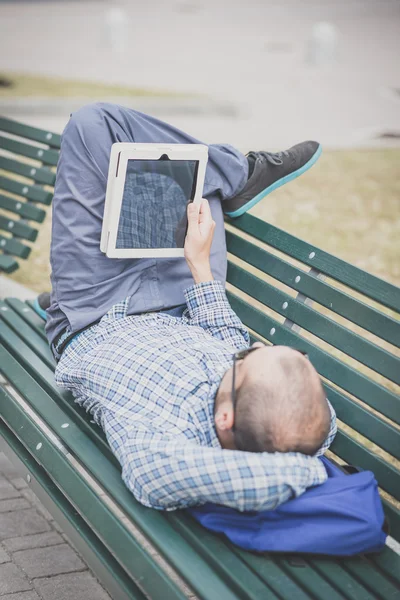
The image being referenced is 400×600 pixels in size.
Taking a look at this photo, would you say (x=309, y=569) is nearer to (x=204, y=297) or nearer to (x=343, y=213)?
(x=204, y=297)

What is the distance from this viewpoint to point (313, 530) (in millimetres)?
2312

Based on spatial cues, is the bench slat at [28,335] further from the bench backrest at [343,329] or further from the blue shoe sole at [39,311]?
the bench backrest at [343,329]

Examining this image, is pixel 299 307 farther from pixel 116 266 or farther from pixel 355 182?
pixel 355 182

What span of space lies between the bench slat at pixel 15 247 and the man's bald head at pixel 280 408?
8.93 ft

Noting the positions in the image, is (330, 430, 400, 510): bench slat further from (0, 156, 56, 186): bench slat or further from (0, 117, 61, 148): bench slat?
(0, 117, 61, 148): bench slat

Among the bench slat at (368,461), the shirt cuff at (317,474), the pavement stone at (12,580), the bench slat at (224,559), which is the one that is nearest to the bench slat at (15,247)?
the pavement stone at (12,580)

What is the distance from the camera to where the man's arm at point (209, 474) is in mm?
2246

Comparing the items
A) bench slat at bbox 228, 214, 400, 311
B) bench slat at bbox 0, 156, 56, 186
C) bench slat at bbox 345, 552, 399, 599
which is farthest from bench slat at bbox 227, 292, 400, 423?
bench slat at bbox 0, 156, 56, 186

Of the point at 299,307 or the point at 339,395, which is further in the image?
the point at 299,307

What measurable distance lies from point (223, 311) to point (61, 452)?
0.78m

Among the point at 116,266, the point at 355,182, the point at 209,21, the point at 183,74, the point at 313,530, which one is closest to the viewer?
the point at 313,530

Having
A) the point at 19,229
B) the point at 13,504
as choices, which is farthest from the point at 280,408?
the point at 19,229

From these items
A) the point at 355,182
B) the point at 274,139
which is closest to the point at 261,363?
the point at 355,182

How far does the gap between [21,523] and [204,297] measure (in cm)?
121
